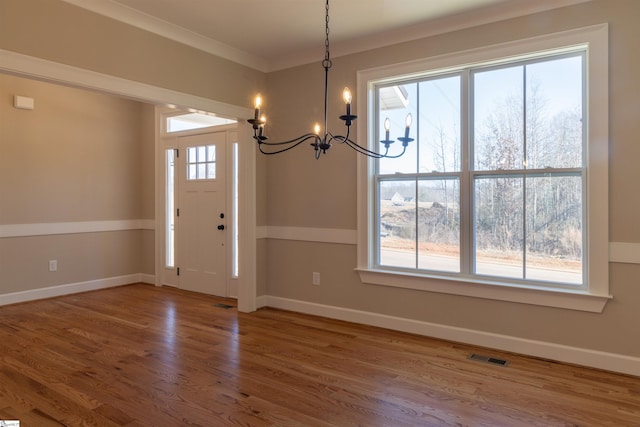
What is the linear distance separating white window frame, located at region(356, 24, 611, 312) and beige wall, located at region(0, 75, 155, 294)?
3858 mm

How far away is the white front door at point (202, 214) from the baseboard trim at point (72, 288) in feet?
2.85

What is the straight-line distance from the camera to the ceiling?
10.6ft

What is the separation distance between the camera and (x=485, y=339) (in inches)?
136

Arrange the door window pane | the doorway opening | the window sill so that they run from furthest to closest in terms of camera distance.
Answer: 1. the door window pane
2. the doorway opening
3. the window sill

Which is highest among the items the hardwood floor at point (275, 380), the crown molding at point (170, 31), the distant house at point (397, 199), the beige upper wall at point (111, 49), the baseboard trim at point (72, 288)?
the crown molding at point (170, 31)

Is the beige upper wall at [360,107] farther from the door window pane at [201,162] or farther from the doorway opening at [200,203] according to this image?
the door window pane at [201,162]

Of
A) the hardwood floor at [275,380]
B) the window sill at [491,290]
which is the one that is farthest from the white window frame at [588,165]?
the hardwood floor at [275,380]

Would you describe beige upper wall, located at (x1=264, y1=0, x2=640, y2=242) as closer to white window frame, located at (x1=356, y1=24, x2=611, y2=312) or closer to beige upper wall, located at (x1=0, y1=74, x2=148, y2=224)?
white window frame, located at (x1=356, y1=24, x2=611, y2=312)

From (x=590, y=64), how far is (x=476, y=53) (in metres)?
0.84

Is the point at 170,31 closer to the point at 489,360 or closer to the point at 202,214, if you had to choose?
the point at 202,214

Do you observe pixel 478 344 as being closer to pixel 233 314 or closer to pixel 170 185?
pixel 233 314

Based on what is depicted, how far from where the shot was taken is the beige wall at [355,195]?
115 inches

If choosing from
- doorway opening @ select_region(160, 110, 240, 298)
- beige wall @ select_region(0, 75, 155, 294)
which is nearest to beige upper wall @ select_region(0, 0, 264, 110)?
doorway opening @ select_region(160, 110, 240, 298)

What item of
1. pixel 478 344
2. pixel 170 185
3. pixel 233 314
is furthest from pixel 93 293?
pixel 478 344
